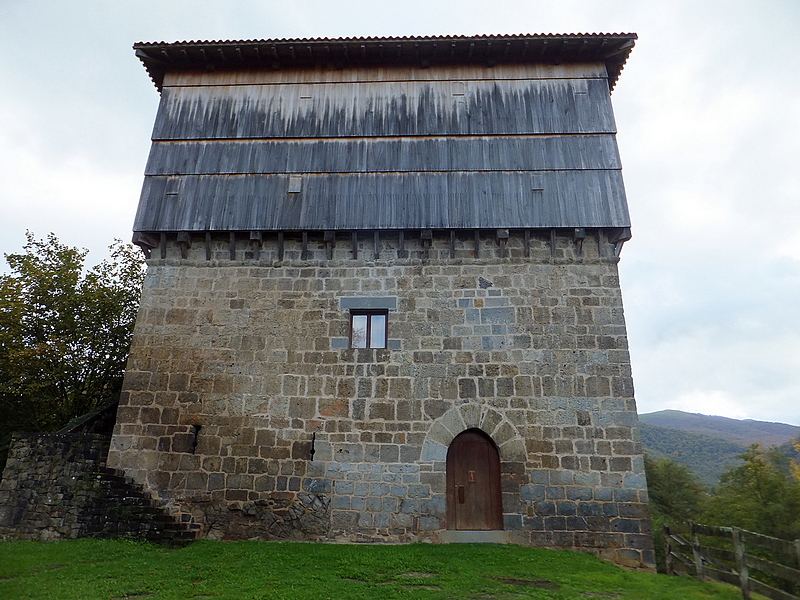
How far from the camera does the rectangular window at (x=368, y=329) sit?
10.5 m

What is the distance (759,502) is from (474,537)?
648 cm

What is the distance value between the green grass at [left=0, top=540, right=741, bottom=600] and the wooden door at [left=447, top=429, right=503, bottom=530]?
0.67 m

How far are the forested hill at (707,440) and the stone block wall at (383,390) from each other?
14.5 m

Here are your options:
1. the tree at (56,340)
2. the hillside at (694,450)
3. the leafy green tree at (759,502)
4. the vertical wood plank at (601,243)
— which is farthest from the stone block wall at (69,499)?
the hillside at (694,450)

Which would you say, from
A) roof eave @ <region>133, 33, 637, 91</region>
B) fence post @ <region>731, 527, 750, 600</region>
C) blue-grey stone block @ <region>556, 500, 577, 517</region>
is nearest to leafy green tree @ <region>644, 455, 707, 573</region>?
blue-grey stone block @ <region>556, 500, 577, 517</region>

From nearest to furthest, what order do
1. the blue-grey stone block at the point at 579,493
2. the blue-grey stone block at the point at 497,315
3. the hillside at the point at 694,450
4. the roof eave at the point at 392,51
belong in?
the blue-grey stone block at the point at 579,493, the blue-grey stone block at the point at 497,315, the roof eave at the point at 392,51, the hillside at the point at 694,450

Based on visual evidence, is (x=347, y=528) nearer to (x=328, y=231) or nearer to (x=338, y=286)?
(x=338, y=286)

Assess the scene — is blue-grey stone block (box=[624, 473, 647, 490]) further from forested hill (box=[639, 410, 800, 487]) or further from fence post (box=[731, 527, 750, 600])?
forested hill (box=[639, 410, 800, 487])

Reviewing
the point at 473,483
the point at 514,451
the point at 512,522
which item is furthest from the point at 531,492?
the point at 473,483

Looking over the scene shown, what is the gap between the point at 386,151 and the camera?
37.8ft

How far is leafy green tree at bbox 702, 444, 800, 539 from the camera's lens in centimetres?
1004

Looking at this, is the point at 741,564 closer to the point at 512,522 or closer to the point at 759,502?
the point at 512,522

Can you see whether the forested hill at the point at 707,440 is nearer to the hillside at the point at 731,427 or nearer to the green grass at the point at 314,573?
the hillside at the point at 731,427

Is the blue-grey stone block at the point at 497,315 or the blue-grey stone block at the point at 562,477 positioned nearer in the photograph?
the blue-grey stone block at the point at 562,477
